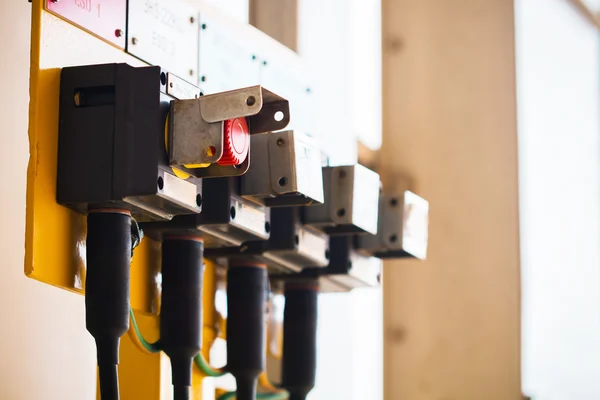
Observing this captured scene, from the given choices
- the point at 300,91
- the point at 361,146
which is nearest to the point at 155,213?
the point at 300,91

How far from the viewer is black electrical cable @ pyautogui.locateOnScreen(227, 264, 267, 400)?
0.91m

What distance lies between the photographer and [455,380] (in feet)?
4.95

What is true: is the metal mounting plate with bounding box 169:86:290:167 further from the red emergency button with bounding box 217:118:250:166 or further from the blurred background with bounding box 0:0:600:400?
the blurred background with bounding box 0:0:600:400

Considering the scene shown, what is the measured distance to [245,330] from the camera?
912 mm

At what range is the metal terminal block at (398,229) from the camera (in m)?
0.99

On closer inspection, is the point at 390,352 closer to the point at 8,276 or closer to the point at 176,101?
the point at 8,276

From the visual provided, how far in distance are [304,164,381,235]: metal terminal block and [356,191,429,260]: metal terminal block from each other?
0.06 meters

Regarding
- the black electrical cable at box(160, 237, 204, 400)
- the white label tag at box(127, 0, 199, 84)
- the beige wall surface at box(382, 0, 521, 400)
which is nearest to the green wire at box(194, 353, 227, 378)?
the black electrical cable at box(160, 237, 204, 400)

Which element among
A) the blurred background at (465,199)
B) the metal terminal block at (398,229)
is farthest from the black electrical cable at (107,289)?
the blurred background at (465,199)

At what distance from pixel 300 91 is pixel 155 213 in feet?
1.35

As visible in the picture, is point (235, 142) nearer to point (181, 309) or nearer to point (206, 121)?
point (206, 121)

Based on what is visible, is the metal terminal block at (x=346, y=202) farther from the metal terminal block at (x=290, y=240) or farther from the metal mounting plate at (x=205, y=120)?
the metal mounting plate at (x=205, y=120)

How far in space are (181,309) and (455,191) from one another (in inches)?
32.4

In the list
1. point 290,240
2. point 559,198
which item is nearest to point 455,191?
point 559,198
